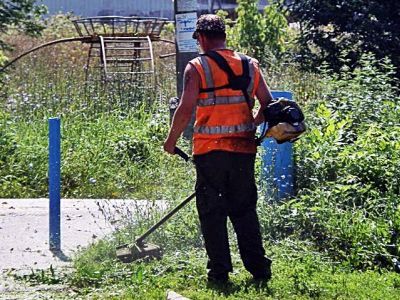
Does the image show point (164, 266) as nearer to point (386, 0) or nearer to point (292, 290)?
point (292, 290)

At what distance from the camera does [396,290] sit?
594cm

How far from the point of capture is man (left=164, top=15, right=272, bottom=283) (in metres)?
5.78

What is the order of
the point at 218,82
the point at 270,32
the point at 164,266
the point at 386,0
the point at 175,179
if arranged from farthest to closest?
the point at 270,32 → the point at 386,0 → the point at 175,179 → the point at 164,266 → the point at 218,82

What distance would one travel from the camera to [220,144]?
5832mm

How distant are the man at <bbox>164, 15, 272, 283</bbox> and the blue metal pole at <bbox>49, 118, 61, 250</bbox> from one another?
1.65 meters

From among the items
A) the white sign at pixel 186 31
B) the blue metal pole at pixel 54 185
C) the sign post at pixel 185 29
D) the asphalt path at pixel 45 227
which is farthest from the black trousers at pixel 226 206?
the white sign at pixel 186 31

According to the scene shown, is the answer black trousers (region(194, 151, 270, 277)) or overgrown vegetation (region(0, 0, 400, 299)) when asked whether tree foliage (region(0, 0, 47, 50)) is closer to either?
overgrown vegetation (region(0, 0, 400, 299))

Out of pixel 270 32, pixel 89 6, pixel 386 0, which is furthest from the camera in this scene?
pixel 89 6

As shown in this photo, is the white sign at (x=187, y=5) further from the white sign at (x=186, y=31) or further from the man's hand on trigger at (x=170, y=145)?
the man's hand on trigger at (x=170, y=145)

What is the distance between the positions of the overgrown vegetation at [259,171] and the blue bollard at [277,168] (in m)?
0.13

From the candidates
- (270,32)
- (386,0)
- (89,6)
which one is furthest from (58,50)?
(89,6)

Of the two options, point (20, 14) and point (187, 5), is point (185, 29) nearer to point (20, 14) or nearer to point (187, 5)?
point (187, 5)

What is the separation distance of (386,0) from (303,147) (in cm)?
577

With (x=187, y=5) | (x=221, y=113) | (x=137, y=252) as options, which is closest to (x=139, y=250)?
(x=137, y=252)
